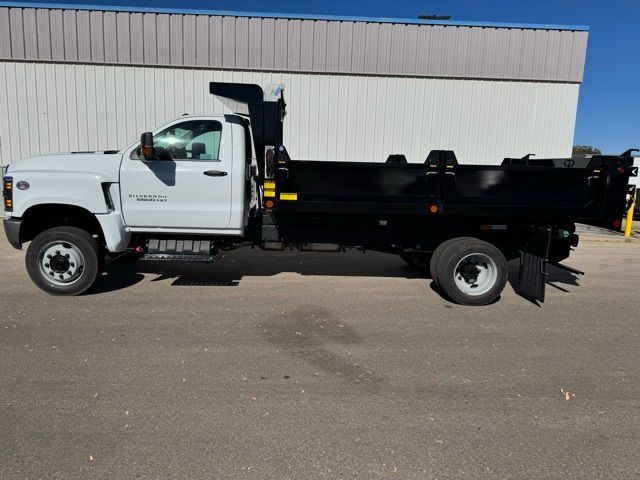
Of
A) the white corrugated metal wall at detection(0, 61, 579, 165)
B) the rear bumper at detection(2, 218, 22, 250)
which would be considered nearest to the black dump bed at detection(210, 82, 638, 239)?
the rear bumper at detection(2, 218, 22, 250)

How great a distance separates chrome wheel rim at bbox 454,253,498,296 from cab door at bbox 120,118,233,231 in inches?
123

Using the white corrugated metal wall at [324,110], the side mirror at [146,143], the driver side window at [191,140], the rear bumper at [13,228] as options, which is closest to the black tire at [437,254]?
the driver side window at [191,140]

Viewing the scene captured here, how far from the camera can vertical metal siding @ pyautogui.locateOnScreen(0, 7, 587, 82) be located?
13477mm

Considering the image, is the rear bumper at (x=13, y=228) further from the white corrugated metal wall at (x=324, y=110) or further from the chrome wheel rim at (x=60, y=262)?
the white corrugated metal wall at (x=324, y=110)

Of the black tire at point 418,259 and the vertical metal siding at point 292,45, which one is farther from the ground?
the vertical metal siding at point 292,45

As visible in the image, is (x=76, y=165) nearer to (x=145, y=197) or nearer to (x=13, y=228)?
(x=145, y=197)

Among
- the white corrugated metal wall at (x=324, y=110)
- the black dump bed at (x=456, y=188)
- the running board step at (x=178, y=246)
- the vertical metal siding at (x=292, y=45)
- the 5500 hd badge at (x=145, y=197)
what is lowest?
the running board step at (x=178, y=246)

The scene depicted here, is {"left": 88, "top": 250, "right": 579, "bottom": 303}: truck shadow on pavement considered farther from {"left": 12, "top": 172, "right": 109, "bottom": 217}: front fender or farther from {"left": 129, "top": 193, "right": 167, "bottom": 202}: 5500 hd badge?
{"left": 129, "top": 193, "right": 167, "bottom": 202}: 5500 hd badge

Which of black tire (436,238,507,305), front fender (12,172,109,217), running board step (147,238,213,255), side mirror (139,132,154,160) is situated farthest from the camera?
running board step (147,238,213,255)

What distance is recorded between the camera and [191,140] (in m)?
6.04

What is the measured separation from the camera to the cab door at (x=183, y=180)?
589 cm

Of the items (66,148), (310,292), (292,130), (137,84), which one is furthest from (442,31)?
(66,148)

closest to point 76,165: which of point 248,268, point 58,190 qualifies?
point 58,190

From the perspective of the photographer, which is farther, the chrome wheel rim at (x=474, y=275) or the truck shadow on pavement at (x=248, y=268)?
the truck shadow on pavement at (x=248, y=268)
